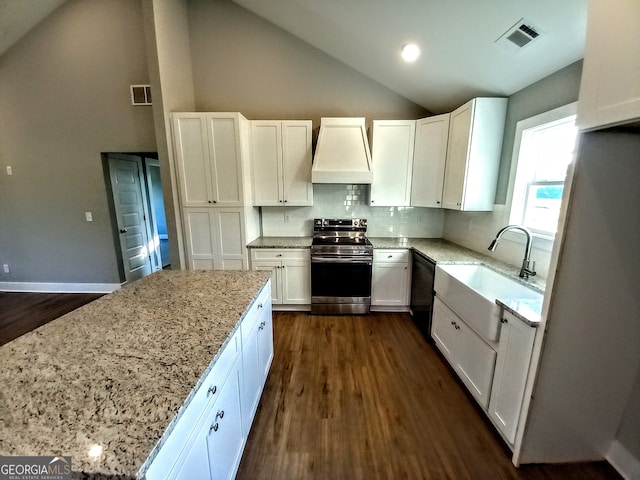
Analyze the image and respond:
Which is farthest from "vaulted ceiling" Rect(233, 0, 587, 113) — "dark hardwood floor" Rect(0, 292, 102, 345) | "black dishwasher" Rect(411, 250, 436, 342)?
"dark hardwood floor" Rect(0, 292, 102, 345)

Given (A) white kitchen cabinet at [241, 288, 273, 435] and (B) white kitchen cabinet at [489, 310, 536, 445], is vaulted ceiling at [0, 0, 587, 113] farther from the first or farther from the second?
(A) white kitchen cabinet at [241, 288, 273, 435]

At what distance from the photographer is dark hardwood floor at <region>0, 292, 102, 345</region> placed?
285cm

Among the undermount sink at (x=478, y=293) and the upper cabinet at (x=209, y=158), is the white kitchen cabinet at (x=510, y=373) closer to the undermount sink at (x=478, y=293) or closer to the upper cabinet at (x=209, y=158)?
the undermount sink at (x=478, y=293)

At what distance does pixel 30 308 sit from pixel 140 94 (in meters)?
3.13

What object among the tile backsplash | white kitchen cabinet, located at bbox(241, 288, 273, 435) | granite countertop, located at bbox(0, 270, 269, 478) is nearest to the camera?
granite countertop, located at bbox(0, 270, 269, 478)

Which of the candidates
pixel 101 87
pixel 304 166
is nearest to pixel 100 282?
pixel 101 87

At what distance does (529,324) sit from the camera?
51.9 inches

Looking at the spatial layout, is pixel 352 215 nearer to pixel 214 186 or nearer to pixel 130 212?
pixel 214 186

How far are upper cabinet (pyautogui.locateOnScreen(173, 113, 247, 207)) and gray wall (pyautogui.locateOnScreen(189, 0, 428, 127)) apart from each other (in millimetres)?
709

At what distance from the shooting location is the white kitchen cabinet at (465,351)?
66.4 inches

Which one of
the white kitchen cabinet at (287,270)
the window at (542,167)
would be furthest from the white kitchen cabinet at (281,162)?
the window at (542,167)

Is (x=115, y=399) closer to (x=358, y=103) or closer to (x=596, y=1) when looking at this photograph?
(x=596, y=1)

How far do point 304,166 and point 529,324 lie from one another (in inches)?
101

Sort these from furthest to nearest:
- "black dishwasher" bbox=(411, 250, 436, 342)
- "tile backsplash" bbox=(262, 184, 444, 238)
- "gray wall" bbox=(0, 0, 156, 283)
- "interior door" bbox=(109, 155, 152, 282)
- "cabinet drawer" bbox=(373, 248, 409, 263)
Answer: "interior door" bbox=(109, 155, 152, 282)
"tile backsplash" bbox=(262, 184, 444, 238)
"gray wall" bbox=(0, 0, 156, 283)
"cabinet drawer" bbox=(373, 248, 409, 263)
"black dishwasher" bbox=(411, 250, 436, 342)
